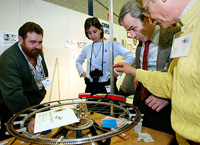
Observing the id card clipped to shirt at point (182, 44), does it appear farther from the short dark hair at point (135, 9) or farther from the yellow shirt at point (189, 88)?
the short dark hair at point (135, 9)

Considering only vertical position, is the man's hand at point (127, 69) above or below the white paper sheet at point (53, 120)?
above

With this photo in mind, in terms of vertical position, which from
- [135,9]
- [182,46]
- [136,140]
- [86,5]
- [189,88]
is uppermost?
[86,5]

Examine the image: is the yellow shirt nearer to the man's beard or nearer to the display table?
the display table

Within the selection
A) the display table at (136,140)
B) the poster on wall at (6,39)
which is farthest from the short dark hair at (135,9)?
the poster on wall at (6,39)

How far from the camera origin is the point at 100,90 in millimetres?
1522

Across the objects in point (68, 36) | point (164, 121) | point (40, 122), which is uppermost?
point (68, 36)

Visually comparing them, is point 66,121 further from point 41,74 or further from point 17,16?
point 17,16

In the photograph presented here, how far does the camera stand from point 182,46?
448mm

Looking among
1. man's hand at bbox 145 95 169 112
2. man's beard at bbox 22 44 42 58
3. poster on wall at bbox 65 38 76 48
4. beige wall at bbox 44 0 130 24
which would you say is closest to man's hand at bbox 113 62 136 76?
man's hand at bbox 145 95 169 112

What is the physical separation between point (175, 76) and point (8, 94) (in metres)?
1.14

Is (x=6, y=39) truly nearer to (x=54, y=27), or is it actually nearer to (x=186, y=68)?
(x=54, y=27)

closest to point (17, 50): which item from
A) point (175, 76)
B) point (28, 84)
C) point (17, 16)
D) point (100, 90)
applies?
point (28, 84)

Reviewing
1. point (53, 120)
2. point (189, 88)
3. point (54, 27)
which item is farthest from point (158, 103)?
point (54, 27)

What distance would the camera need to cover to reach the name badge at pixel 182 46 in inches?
16.5
